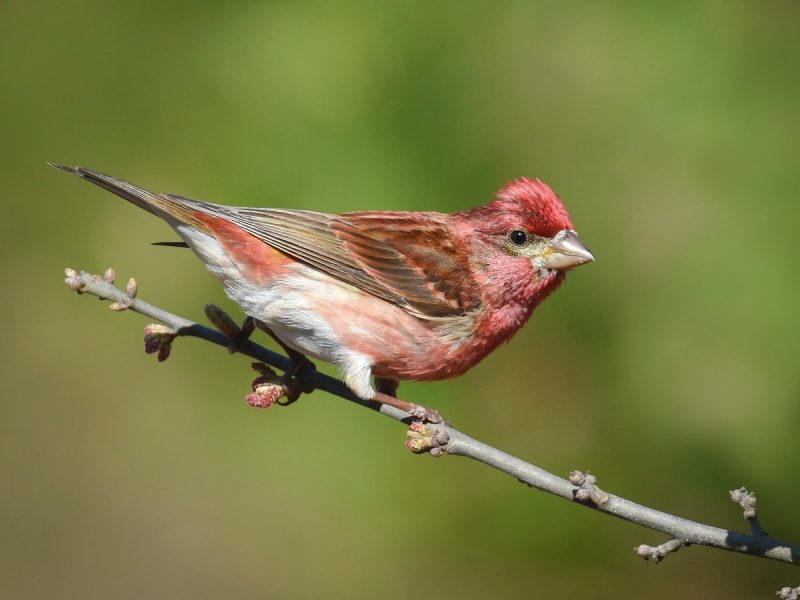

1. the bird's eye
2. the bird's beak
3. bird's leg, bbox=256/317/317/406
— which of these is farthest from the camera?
the bird's eye

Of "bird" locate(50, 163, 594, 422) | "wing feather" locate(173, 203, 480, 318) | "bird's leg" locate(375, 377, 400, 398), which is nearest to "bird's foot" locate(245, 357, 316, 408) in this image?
"bird" locate(50, 163, 594, 422)

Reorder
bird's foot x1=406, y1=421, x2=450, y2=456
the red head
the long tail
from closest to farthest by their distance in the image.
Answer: bird's foot x1=406, y1=421, x2=450, y2=456, the long tail, the red head

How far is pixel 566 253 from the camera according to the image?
536cm

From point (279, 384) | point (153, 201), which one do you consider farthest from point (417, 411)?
point (153, 201)

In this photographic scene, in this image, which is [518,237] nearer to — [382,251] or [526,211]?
[526,211]

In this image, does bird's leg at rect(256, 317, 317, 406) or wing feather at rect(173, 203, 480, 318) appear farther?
wing feather at rect(173, 203, 480, 318)

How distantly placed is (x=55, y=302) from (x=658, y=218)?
3.88 m

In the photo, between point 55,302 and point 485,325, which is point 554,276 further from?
point 55,302

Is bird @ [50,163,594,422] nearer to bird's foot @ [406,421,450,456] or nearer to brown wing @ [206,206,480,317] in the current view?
brown wing @ [206,206,480,317]

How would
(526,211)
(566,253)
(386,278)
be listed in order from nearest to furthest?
1. (566,253)
2. (526,211)
3. (386,278)

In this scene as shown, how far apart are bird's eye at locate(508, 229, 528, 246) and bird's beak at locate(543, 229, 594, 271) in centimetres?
14

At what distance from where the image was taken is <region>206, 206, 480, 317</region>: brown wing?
5523mm

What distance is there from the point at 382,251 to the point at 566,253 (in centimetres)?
96

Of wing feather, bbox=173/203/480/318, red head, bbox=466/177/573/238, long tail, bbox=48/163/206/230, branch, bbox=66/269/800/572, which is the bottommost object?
branch, bbox=66/269/800/572
